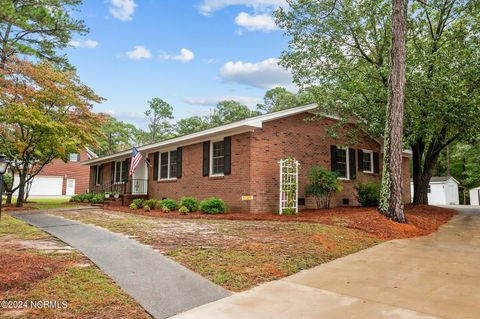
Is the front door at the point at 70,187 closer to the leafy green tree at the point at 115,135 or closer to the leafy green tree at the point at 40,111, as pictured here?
the leafy green tree at the point at 115,135

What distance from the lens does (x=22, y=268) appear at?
4.14 metres

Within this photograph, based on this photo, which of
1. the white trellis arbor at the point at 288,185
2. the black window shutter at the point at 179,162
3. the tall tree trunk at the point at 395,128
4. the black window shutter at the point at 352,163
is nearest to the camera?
the tall tree trunk at the point at 395,128

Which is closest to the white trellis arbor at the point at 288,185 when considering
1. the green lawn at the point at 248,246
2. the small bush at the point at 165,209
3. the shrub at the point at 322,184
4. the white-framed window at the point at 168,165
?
the shrub at the point at 322,184

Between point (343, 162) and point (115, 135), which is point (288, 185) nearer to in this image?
point (343, 162)

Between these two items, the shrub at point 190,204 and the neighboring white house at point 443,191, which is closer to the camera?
the shrub at point 190,204

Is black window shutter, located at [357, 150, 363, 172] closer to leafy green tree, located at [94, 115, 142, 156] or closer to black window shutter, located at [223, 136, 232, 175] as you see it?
black window shutter, located at [223, 136, 232, 175]

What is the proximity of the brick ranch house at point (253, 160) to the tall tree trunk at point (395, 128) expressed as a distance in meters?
3.66

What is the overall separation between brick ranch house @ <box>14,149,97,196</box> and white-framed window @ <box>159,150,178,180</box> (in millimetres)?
20093

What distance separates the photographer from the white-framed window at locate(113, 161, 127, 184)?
18820mm

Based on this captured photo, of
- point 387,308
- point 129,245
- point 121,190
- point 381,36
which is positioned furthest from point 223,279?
point 121,190

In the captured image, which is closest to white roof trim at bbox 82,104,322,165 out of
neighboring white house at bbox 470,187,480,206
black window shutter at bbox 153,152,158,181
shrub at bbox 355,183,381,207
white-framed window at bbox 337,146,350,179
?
black window shutter at bbox 153,152,158,181

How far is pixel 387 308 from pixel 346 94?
34.0ft

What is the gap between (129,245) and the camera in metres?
5.67

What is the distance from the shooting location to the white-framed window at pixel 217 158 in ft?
40.0
